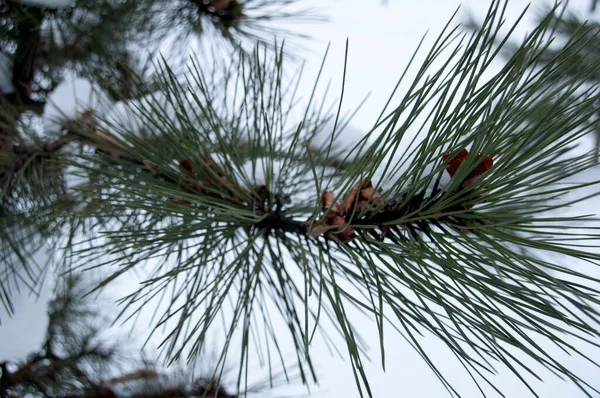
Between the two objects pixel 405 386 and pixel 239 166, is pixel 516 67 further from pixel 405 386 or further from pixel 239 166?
pixel 405 386

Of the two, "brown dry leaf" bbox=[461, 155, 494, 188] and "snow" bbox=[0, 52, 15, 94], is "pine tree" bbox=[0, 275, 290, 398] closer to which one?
"snow" bbox=[0, 52, 15, 94]

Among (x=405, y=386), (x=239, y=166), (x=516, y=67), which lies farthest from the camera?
(x=405, y=386)

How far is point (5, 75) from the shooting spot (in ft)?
2.85

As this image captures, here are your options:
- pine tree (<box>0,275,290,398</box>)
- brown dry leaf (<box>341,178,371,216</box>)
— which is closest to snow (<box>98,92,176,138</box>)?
brown dry leaf (<box>341,178,371,216</box>)

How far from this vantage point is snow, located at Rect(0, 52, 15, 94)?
862mm

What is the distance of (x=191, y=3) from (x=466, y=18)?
1.04m

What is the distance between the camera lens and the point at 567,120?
0.80 feet

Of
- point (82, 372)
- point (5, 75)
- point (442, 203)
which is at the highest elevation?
point (5, 75)

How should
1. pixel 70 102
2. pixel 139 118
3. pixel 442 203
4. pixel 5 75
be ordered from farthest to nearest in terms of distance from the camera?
pixel 5 75
pixel 70 102
pixel 139 118
pixel 442 203

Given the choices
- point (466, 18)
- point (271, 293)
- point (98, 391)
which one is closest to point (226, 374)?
point (98, 391)

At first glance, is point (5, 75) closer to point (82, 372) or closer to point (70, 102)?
point (70, 102)

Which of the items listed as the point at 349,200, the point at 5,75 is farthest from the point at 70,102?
the point at 349,200

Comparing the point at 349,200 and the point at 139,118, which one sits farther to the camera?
the point at 139,118

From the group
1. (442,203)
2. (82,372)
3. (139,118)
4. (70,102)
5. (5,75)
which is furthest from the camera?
(82,372)
